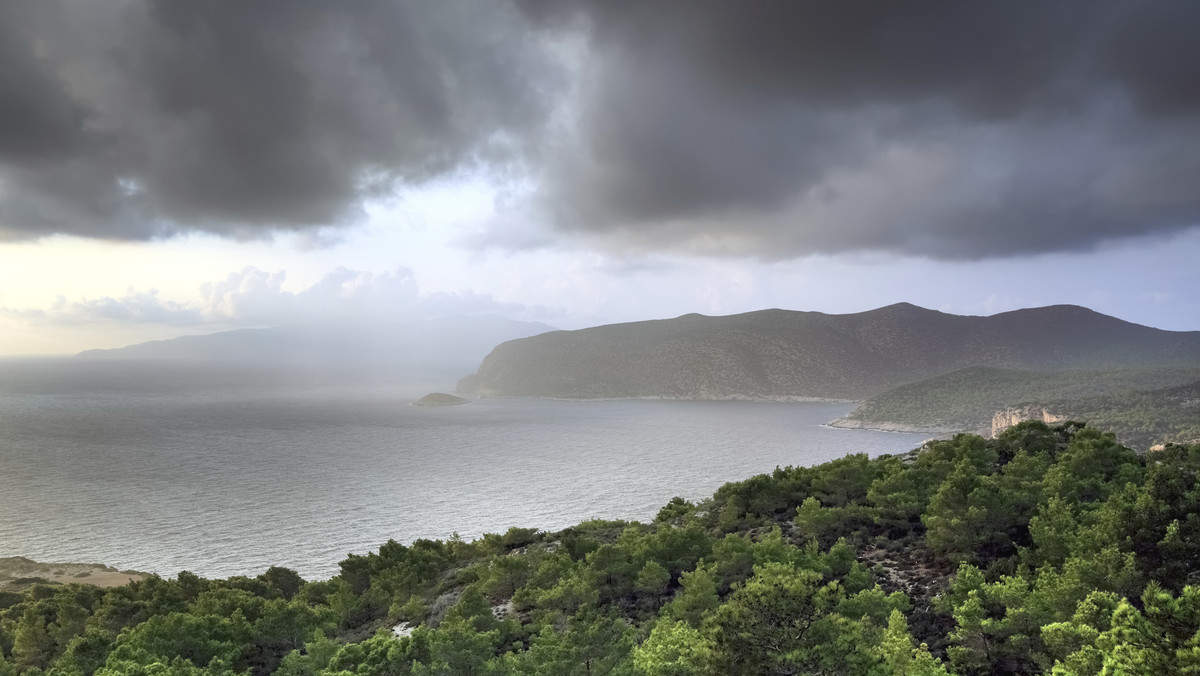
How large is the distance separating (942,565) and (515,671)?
63.7 feet

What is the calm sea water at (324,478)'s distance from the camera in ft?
228

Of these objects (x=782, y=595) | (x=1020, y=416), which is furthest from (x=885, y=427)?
(x=782, y=595)

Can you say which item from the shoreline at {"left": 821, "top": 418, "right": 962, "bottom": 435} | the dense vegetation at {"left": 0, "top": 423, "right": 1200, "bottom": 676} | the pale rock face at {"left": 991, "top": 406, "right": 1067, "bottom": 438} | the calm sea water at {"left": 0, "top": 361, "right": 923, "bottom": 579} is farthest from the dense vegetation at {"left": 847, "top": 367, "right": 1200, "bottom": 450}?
the dense vegetation at {"left": 0, "top": 423, "right": 1200, "bottom": 676}

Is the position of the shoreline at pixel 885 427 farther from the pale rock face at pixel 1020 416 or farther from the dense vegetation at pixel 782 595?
the dense vegetation at pixel 782 595

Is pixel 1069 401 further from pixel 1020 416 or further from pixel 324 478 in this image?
pixel 324 478

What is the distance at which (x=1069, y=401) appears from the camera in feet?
455

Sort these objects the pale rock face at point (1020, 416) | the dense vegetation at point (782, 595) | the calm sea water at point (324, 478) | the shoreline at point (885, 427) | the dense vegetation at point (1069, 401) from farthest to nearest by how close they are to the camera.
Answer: the shoreline at point (885, 427) < the pale rock face at point (1020, 416) < the dense vegetation at point (1069, 401) < the calm sea water at point (324, 478) < the dense vegetation at point (782, 595)

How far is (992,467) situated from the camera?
1545 inches

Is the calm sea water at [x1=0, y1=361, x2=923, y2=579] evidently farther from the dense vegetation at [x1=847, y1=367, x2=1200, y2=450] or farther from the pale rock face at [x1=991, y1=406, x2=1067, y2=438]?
the dense vegetation at [x1=847, y1=367, x2=1200, y2=450]

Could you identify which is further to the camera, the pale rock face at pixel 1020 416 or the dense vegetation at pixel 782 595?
the pale rock face at pixel 1020 416

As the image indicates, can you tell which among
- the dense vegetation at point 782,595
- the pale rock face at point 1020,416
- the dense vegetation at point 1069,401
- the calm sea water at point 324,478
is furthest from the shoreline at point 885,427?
the dense vegetation at point 782,595

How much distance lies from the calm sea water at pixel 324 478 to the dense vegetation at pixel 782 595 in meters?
28.2

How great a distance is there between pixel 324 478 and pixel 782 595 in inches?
4059

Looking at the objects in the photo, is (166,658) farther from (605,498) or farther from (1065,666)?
(605,498)
